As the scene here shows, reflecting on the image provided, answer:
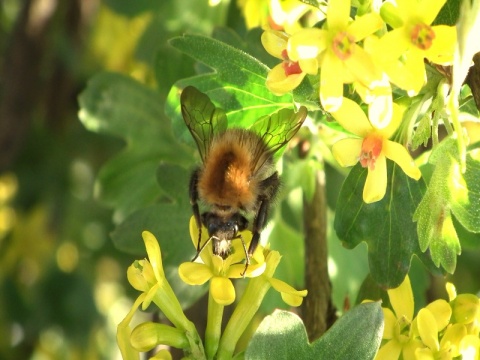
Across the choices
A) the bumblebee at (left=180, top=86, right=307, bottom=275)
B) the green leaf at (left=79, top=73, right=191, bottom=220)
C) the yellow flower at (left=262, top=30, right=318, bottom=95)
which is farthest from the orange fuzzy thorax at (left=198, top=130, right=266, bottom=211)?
the green leaf at (left=79, top=73, right=191, bottom=220)

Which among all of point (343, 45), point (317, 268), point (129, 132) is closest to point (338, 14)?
point (343, 45)

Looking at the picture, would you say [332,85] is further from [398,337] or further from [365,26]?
[398,337]

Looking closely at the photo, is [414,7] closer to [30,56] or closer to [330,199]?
[330,199]

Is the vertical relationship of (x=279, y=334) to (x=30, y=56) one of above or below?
above

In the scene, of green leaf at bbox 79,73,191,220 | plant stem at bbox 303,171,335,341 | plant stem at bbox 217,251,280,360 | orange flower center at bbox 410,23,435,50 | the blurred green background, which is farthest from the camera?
the blurred green background

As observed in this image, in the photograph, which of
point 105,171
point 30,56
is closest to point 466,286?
point 105,171

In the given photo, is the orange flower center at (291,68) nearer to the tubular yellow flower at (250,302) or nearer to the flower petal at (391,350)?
the tubular yellow flower at (250,302)

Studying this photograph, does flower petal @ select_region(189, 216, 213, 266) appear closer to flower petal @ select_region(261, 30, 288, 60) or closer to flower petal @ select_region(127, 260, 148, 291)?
flower petal @ select_region(127, 260, 148, 291)

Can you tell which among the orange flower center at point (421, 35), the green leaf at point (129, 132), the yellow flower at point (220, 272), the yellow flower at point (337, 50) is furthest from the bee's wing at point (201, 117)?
the green leaf at point (129, 132)
